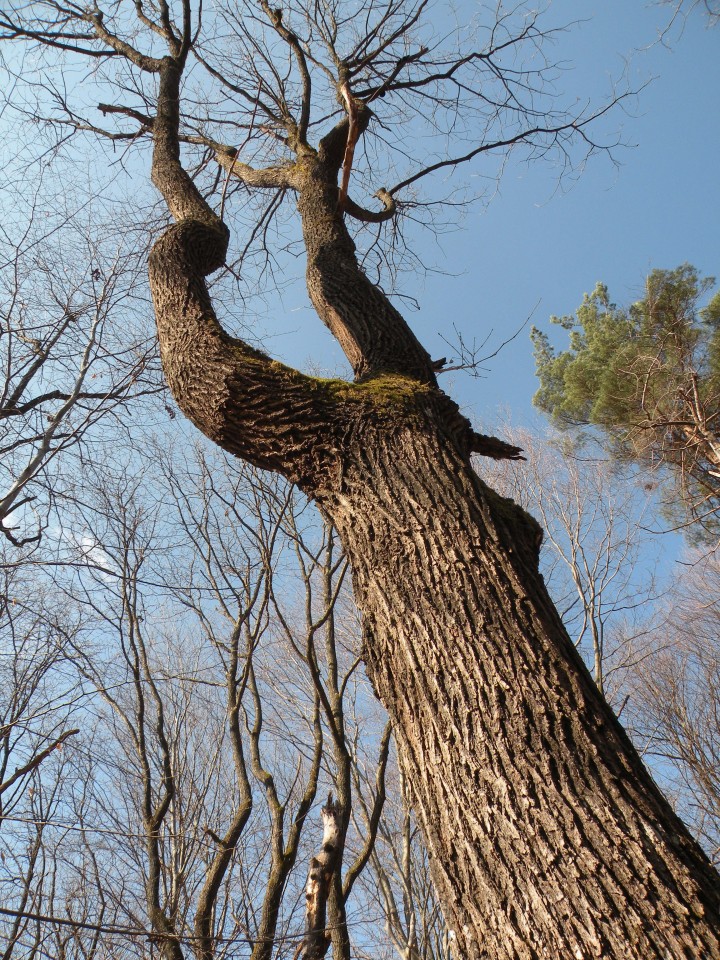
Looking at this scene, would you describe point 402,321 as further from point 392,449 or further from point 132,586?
point 132,586

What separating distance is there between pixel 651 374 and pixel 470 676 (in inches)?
288

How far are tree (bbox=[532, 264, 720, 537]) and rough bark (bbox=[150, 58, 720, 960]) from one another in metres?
6.15

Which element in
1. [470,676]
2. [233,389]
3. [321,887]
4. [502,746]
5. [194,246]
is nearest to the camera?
[502,746]

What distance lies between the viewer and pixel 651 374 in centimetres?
753

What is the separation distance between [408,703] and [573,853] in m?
0.48

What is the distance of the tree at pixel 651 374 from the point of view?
7734 millimetres

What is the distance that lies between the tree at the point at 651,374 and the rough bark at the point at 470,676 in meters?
6.15

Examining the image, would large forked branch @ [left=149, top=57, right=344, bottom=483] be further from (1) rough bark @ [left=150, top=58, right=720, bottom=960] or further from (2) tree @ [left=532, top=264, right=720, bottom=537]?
(2) tree @ [left=532, top=264, right=720, bottom=537]

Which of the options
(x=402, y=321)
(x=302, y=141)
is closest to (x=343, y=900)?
(x=402, y=321)

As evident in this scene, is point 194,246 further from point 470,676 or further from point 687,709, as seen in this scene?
point 687,709

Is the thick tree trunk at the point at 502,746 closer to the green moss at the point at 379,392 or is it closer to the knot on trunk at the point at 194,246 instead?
the green moss at the point at 379,392

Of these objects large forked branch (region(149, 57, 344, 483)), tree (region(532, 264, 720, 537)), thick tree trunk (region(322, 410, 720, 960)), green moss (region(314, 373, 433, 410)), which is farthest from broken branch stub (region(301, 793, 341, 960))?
tree (region(532, 264, 720, 537))


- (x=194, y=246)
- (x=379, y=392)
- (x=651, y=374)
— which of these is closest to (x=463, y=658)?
(x=379, y=392)

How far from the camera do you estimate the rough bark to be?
1.07 meters
